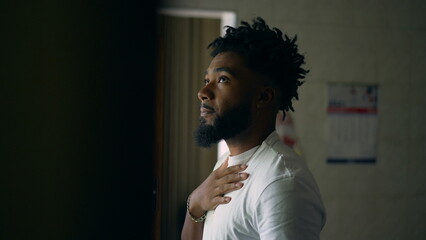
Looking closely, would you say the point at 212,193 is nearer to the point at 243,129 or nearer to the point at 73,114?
the point at 243,129

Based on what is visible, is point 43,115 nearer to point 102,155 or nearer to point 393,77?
point 102,155

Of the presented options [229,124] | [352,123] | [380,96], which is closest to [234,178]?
[229,124]

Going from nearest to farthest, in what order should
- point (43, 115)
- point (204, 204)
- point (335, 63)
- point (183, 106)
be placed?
point (43, 115) < point (204, 204) < point (335, 63) < point (183, 106)

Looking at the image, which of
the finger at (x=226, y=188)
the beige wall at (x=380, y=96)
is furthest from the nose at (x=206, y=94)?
the beige wall at (x=380, y=96)

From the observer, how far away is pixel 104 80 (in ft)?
0.53

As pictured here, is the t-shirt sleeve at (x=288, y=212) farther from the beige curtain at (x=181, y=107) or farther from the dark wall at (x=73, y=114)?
Answer: the beige curtain at (x=181, y=107)

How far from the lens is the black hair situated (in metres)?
1.00

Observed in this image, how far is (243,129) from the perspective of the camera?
101 cm

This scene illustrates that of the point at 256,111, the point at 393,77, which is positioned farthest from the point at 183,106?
the point at 256,111

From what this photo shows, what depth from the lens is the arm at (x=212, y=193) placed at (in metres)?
0.92

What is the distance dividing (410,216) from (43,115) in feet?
8.92

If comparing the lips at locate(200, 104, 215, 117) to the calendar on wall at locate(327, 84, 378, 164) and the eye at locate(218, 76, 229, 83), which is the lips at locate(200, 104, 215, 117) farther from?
the calendar on wall at locate(327, 84, 378, 164)

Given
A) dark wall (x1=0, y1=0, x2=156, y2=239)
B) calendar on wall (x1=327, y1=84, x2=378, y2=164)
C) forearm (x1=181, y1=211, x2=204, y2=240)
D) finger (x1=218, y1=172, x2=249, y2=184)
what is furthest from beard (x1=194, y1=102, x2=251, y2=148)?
calendar on wall (x1=327, y1=84, x2=378, y2=164)

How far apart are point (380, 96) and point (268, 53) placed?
1703mm
